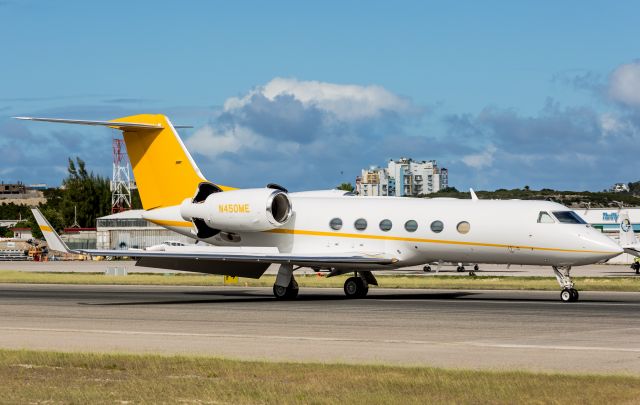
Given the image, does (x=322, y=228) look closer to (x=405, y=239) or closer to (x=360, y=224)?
(x=360, y=224)

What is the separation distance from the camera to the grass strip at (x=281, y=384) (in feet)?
41.8

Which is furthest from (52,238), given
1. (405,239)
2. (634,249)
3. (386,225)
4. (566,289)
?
(634,249)

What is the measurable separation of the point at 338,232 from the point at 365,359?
1659 centimetres

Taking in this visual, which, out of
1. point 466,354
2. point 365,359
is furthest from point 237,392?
point 466,354

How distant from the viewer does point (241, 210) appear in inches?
1305

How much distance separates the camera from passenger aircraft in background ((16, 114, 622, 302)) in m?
30.2

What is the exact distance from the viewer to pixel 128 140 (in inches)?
1422

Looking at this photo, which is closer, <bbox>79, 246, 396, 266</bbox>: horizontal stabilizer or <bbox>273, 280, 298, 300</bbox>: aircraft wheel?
<bbox>79, 246, 396, 266</bbox>: horizontal stabilizer

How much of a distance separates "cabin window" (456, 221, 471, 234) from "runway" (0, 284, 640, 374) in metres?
2.13

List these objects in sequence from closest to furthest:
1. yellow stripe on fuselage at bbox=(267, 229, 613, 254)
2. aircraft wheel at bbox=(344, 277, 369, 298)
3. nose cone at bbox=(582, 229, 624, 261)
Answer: nose cone at bbox=(582, 229, 624, 261) < yellow stripe on fuselage at bbox=(267, 229, 613, 254) < aircraft wheel at bbox=(344, 277, 369, 298)

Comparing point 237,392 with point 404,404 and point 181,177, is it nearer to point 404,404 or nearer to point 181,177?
point 404,404

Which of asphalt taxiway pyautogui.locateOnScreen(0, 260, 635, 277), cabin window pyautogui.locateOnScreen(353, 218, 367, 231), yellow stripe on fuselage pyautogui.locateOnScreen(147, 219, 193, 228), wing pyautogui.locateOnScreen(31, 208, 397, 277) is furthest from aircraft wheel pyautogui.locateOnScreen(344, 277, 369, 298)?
asphalt taxiway pyautogui.locateOnScreen(0, 260, 635, 277)

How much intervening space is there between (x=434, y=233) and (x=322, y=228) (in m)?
3.91

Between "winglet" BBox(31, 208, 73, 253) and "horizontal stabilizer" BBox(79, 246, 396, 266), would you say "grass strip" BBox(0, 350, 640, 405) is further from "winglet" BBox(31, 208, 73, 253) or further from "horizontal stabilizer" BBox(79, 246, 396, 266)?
"winglet" BBox(31, 208, 73, 253)
